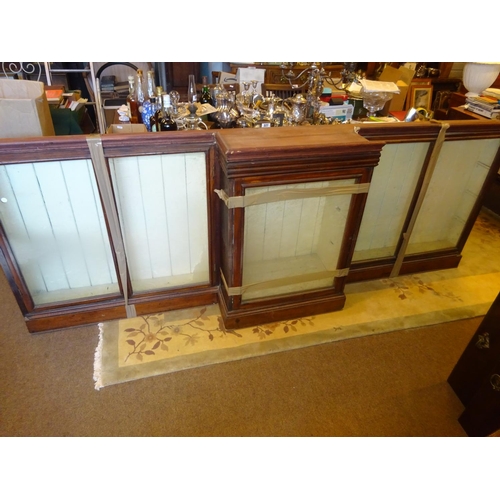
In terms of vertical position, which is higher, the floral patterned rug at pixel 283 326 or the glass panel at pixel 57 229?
the glass panel at pixel 57 229

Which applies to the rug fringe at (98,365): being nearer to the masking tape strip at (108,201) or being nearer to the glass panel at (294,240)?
the masking tape strip at (108,201)

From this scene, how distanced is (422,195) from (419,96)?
1.80 meters

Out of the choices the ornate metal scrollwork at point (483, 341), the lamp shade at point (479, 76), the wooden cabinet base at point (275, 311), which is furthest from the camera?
the lamp shade at point (479, 76)

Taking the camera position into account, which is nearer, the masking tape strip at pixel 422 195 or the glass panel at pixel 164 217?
the glass panel at pixel 164 217

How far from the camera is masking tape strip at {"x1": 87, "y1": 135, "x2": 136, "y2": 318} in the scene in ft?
4.62

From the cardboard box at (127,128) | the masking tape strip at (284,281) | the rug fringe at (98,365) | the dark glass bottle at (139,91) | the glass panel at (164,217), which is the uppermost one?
the dark glass bottle at (139,91)

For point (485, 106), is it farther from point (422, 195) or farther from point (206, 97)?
point (206, 97)

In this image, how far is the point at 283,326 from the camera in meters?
1.88

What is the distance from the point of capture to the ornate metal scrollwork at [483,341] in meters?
1.44

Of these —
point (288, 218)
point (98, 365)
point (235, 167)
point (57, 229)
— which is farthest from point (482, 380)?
point (57, 229)

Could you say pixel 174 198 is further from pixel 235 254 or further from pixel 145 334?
pixel 145 334

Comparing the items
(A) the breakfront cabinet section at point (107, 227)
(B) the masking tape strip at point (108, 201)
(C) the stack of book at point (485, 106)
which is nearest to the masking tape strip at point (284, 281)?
(A) the breakfront cabinet section at point (107, 227)

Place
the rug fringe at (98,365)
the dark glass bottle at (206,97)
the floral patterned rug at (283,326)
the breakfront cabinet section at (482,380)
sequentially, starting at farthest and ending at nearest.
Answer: the dark glass bottle at (206,97) → the floral patterned rug at (283,326) → the rug fringe at (98,365) → the breakfront cabinet section at (482,380)

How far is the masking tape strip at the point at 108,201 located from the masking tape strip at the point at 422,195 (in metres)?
1.47
